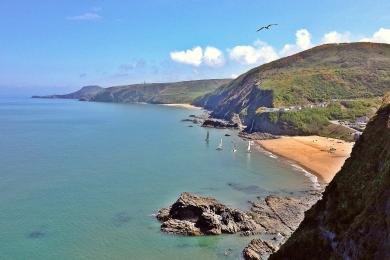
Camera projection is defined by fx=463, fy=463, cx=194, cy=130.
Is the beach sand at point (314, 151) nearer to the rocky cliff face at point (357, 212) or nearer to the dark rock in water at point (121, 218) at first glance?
the dark rock in water at point (121, 218)

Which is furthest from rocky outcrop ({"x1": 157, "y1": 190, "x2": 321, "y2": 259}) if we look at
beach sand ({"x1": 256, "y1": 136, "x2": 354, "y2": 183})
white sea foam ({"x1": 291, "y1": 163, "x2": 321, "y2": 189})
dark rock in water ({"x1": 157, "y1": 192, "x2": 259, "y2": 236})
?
beach sand ({"x1": 256, "y1": 136, "x2": 354, "y2": 183})

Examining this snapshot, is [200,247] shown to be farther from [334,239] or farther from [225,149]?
[225,149]

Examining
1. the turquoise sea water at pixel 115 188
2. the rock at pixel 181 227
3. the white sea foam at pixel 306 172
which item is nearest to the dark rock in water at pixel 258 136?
the turquoise sea water at pixel 115 188

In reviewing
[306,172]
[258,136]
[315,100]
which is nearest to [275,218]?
[306,172]

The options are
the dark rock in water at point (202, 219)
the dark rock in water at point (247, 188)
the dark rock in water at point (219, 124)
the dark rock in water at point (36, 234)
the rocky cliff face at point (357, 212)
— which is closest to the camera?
the rocky cliff face at point (357, 212)

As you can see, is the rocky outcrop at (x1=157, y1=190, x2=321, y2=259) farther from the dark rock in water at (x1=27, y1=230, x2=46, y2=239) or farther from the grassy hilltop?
the grassy hilltop
